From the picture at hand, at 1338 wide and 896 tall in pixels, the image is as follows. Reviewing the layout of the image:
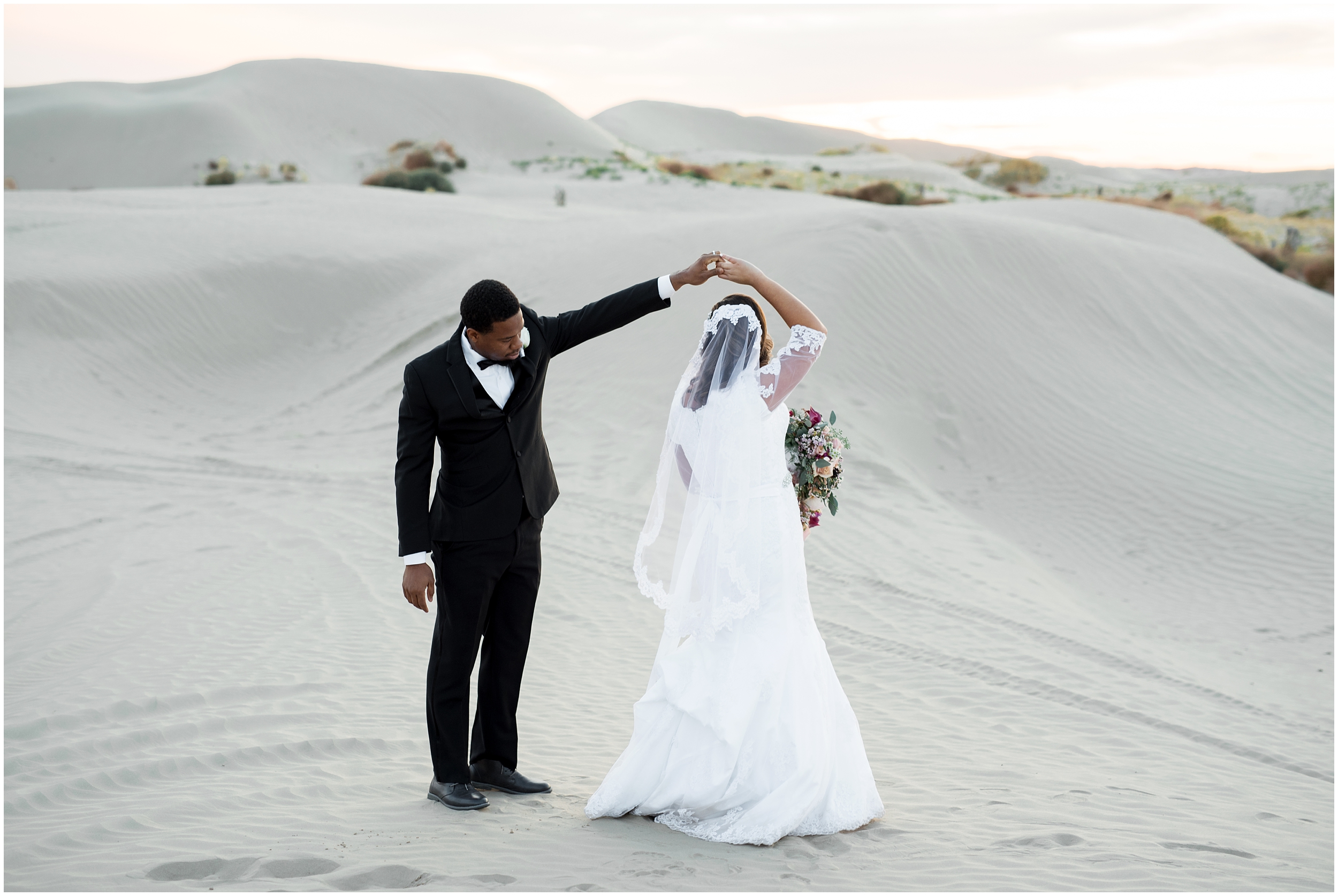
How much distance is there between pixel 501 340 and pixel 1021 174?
5747 cm

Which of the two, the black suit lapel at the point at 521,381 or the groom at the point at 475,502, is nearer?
the groom at the point at 475,502

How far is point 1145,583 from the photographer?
10195mm

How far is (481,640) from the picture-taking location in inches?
168

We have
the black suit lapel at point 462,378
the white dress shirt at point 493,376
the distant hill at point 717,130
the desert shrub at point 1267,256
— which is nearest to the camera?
the black suit lapel at point 462,378

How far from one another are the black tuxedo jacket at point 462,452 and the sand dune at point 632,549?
119 centimetres

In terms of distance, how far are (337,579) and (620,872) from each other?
17.0ft

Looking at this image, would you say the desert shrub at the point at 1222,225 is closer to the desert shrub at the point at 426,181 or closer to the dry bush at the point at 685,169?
the dry bush at the point at 685,169

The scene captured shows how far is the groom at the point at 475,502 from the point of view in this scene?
393 centimetres

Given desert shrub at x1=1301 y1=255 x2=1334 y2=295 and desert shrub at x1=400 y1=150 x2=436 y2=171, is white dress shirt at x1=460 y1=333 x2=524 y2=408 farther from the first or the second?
desert shrub at x1=400 y1=150 x2=436 y2=171

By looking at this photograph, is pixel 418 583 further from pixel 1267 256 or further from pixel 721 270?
pixel 1267 256

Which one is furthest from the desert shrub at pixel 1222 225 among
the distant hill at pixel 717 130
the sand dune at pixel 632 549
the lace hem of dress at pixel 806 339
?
the distant hill at pixel 717 130

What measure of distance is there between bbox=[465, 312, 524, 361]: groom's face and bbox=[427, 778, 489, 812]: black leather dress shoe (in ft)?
5.72

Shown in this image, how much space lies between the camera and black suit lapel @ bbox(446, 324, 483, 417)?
3924mm

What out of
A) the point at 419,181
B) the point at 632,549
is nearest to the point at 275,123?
the point at 419,181
